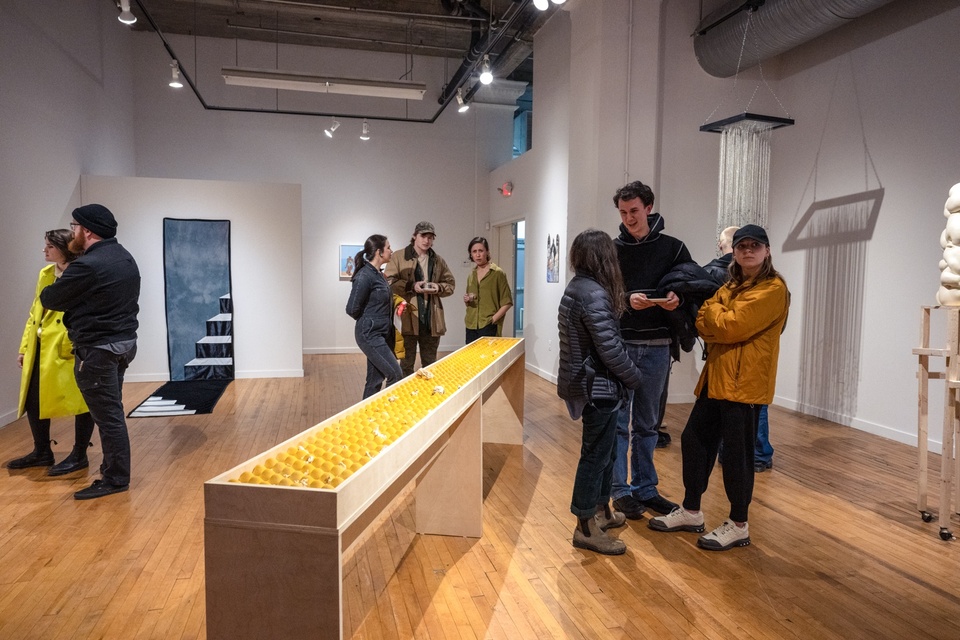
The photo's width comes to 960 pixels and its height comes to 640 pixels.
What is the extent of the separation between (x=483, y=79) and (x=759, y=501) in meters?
5.17

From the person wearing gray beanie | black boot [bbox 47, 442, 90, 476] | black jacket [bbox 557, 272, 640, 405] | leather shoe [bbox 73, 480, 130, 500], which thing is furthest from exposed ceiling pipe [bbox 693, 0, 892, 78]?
black boot [bbox 47, 442, 90, 476]

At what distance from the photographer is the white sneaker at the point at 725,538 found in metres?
3.03

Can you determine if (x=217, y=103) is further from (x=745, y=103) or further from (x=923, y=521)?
(x=923, y=521)

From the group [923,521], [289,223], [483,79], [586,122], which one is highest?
[483,79]

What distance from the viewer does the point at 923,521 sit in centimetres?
345

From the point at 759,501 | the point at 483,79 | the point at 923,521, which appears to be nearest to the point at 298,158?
the point at 483,79

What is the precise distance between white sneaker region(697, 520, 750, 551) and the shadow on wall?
3.20m

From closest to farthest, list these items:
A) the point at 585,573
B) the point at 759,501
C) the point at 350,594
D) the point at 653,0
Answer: the point at 350,594, the point at 585,573, the point at 759,501, the point at 653,0

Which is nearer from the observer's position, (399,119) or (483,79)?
(483,79)

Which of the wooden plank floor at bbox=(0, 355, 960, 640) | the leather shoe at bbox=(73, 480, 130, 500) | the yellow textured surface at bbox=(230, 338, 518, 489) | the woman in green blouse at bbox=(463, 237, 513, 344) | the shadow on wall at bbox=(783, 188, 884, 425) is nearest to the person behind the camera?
the yellow textured surface at bbox=(230, 338, 518, 489)

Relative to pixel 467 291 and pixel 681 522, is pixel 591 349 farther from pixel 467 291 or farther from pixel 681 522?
pixel 467 291

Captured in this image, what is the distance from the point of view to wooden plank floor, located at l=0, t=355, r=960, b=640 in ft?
7.85

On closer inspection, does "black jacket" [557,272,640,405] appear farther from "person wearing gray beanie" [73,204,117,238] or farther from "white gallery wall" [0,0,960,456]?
"white gallery wall" [0,0,960,456]

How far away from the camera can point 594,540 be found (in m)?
3.01
